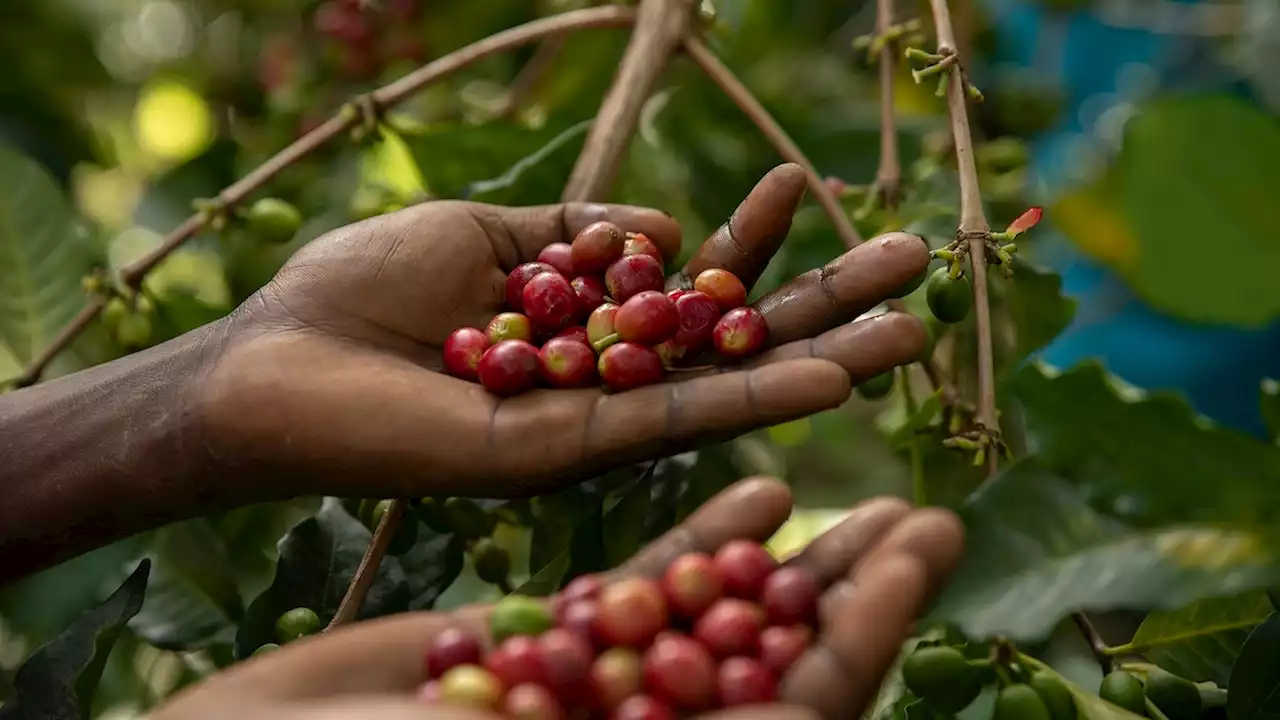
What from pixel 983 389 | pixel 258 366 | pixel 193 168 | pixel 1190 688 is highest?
pixel 193 168

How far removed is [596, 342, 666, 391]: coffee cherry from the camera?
83cm

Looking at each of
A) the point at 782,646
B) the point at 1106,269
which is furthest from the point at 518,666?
the point at 1106,269

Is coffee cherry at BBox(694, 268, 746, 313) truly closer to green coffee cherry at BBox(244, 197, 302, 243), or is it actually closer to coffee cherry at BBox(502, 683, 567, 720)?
coffee cherry at BBox(502, 683, 567, 720)

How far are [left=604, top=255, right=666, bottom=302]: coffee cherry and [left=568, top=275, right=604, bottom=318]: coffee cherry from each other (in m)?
0.02

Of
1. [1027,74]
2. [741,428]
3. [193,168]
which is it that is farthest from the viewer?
[1027,74]

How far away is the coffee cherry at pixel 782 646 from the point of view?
650 millimetres

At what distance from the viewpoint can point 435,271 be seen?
958 mm

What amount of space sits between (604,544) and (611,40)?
866 mm

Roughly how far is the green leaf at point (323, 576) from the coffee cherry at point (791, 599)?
0.40m

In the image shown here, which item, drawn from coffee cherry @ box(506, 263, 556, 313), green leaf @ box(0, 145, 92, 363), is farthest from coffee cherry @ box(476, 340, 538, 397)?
green leaf @ box(0, 145, 92, 363)

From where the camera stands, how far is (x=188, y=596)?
1.06 m

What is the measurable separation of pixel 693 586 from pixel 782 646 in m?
0.07

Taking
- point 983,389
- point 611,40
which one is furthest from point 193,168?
point 983,389

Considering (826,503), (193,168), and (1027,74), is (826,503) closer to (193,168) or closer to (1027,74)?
(1027,74)
